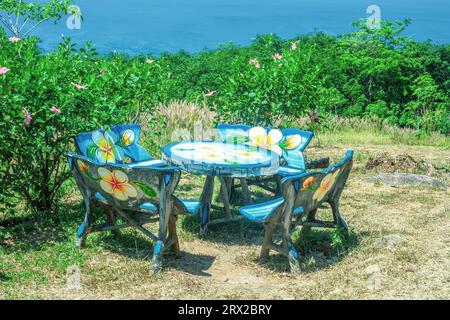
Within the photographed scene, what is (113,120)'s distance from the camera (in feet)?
22.3

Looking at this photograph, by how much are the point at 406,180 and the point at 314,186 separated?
3.58m

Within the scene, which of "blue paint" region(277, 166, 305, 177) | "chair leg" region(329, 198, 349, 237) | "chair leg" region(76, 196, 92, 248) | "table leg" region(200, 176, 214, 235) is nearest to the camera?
"chair leg" region(76, 196, 92, 248)

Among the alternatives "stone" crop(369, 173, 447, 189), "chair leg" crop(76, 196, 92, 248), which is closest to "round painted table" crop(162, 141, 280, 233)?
"chair leg" crop(76, 196, 92, 248)

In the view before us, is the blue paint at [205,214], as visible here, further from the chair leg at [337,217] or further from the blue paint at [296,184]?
the blue paint at [296,184]

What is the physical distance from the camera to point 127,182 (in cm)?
530

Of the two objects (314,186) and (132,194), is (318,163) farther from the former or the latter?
(132,194)

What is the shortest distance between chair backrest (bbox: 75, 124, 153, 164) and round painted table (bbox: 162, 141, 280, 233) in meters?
0.54

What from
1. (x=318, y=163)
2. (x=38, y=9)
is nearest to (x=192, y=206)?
(x=318, y=163)

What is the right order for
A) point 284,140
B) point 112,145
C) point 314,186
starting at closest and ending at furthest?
point 314,186 < point 112,145 < point 284,140

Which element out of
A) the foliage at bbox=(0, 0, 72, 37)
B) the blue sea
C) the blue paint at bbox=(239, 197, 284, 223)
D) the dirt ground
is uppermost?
the blue sea

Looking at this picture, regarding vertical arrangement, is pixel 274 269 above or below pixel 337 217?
below

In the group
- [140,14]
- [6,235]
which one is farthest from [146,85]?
[140,14]

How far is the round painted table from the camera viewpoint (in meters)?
5.93

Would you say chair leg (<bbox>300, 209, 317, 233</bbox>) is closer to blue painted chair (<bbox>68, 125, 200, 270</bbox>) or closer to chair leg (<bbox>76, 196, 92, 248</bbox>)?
blue painted chair (<bbox>68, 125, 200, 270</bbox>)
